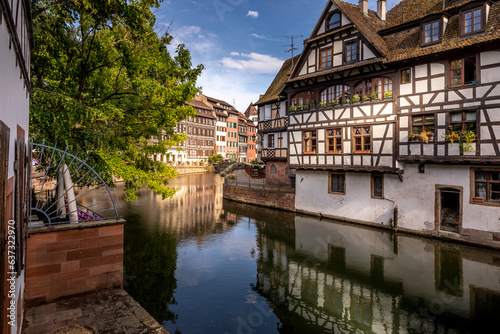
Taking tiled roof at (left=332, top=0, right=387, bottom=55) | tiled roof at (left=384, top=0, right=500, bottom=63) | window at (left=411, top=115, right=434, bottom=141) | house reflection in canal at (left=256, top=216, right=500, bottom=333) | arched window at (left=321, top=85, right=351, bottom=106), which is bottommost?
house reflection in canal at (left=256, top=216, right=500, bottom=333)

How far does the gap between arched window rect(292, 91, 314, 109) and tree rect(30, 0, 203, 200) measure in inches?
446

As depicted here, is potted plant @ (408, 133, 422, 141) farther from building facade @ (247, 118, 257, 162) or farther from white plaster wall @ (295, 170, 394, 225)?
building facade @ (247, 118, 257, 162)

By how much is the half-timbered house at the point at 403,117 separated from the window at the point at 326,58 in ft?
0.22

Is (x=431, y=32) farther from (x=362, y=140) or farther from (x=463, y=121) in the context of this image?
(x=362, y=140)

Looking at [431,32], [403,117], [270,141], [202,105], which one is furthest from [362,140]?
[202,105]

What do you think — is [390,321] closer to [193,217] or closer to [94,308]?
[94,308]

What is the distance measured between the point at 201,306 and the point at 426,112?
14626 mm

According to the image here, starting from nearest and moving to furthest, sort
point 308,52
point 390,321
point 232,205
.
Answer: point 390,321
point 308,52
point 232,205

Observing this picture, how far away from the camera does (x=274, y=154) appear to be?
3011 centimetres

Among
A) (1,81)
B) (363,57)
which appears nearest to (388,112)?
(363,57)


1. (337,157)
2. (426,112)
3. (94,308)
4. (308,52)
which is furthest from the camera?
(308,52)

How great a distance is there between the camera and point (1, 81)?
3141mm

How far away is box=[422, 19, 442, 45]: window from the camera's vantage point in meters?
16.2

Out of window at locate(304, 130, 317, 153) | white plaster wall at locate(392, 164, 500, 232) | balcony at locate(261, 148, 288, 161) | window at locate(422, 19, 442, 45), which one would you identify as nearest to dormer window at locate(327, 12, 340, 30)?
window at locate(422, 19, 442, 45)
